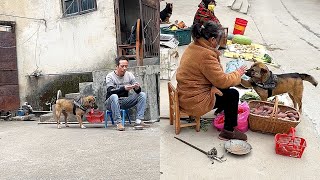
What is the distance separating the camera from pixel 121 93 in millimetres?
6504

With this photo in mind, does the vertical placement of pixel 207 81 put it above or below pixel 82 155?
above

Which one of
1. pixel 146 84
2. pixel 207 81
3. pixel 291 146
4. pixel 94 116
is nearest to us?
pixel 291 146

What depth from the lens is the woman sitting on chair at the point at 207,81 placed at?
440cm

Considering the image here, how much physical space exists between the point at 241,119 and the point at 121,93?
245 cm

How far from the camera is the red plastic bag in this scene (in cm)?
498

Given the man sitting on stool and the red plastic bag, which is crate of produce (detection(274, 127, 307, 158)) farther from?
the man sitting on stool

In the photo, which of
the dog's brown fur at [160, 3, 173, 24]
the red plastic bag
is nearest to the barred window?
the dog's brown fur at [160, 3, 173, 24]

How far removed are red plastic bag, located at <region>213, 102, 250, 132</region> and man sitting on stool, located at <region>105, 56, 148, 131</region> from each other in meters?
1.87

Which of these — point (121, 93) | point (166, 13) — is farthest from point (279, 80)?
point (166, 13)

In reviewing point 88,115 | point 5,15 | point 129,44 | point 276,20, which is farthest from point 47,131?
point 276,20

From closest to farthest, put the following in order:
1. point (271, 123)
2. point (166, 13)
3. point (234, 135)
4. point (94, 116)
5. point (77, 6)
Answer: point (234, 135) → point (271, 123) → point (94, 116) → point (77, 6) → point (166, 13)

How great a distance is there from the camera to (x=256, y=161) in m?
4.34

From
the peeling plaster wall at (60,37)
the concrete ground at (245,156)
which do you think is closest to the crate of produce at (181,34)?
the peeling plaster wall at (60,37)

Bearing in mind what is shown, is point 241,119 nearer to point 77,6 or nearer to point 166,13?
point 77,6
